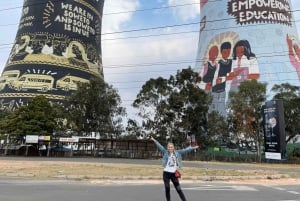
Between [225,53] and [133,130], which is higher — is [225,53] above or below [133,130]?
above

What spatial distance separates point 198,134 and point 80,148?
14.1 m

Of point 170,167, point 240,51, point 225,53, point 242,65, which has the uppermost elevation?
point 225,53

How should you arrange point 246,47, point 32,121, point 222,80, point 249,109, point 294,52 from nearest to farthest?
point 249,109
point 32,121
point 246,47
point 294,52
point 222,80

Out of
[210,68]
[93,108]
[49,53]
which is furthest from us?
[49,53]

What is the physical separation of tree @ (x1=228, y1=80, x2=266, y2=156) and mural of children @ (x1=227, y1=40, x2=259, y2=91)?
954cm

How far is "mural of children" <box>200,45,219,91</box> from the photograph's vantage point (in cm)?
5753

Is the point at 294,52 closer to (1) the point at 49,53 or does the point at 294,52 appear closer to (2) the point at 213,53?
(2) the point at 213,53

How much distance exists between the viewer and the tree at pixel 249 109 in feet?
141

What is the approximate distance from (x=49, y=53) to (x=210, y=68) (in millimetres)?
23511

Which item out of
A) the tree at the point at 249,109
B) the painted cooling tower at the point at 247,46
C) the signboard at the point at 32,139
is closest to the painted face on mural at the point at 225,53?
the painted cooling tower at the point at 247,46

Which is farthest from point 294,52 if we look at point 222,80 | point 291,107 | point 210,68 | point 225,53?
point 291,107

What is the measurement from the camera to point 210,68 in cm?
5791

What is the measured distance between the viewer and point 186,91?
148 feet

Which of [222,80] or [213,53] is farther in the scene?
[213,53]
